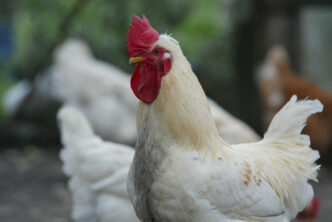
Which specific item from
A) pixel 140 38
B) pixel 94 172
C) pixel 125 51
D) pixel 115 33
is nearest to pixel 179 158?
pixel 140 38

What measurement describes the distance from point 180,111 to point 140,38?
0.48m

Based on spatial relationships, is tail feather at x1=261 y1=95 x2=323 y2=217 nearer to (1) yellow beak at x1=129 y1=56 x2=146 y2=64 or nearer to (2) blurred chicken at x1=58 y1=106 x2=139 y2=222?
(1) yellow beak at x1=129 y1=56 x2=146 y2=64

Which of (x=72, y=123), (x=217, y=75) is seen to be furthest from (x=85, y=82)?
(x=217, y=75)

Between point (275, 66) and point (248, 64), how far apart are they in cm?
112

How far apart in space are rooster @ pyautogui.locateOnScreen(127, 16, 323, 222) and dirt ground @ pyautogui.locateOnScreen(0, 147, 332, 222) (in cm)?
324

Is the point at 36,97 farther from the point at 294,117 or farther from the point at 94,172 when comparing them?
the point at 294,117

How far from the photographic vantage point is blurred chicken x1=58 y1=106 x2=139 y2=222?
418 centimetres

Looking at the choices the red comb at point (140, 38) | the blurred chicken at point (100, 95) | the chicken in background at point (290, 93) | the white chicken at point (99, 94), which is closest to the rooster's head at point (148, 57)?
the red comb at point (140, 38)

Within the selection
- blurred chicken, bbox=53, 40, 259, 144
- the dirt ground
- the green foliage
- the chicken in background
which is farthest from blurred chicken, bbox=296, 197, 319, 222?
the green foliage

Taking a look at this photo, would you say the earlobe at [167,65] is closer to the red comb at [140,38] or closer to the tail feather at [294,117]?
the red comb at [140,38]

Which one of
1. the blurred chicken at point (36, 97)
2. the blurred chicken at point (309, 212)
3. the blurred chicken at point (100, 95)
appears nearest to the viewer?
the blurred chicken at point (309, 212)

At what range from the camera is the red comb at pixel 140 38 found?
3174 mm

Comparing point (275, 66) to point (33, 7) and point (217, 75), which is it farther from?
point (33, 7)

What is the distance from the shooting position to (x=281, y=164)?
3.52 m
